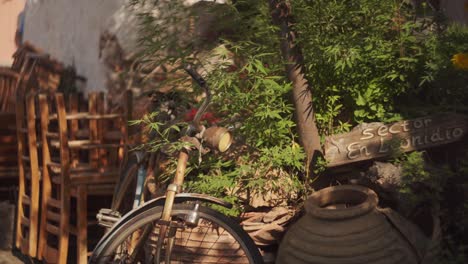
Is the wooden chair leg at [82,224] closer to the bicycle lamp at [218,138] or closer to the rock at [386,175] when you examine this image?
the bicycle lamp at [218,138]

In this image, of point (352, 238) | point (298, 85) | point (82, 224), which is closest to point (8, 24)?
point (82, 224)

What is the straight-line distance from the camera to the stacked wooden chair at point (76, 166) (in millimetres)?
5914

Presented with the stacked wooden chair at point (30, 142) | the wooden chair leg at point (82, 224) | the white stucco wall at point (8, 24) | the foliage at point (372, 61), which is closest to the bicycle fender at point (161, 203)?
the foliage at point (372, 61)

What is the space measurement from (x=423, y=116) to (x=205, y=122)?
4.58 ft

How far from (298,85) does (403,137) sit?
73cm

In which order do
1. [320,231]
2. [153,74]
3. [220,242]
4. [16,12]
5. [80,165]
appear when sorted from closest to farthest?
[320,231], [220,242], [153,74], [80,165], [16,12]

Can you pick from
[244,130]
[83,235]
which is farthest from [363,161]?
[83,235]

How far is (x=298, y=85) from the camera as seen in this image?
4832mm

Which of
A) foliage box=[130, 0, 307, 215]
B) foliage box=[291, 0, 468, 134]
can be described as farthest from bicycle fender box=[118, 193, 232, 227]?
foliage box=[291, 0, 468, 134]

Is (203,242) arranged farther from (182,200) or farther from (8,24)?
(8,24)

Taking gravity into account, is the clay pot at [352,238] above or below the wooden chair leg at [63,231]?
above

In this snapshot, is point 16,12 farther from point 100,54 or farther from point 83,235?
point 83,235

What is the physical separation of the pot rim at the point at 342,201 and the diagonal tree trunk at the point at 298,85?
0.42m

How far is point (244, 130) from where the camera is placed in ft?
16.0
